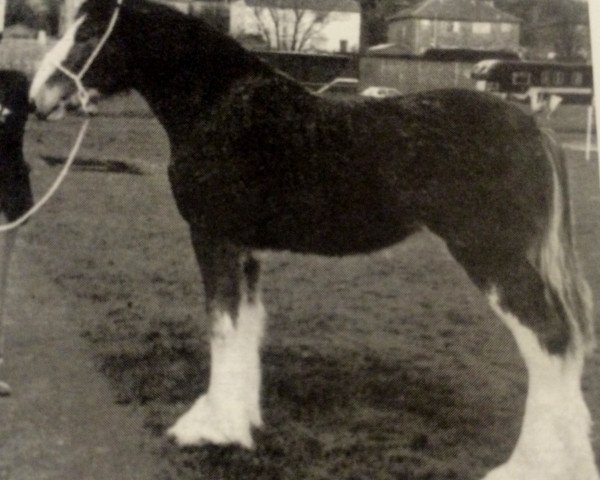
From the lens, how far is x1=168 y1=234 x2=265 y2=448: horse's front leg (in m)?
0.88

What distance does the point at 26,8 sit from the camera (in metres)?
0.95

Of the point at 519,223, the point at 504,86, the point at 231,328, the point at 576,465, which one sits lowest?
the point at 576,465

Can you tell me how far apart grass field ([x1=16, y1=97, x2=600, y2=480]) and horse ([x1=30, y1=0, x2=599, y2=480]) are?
2 centimetres

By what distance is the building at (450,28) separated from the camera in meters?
0.95

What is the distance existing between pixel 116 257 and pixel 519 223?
0.43 metres

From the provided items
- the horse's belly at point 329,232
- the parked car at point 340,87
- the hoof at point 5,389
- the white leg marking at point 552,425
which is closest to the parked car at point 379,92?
the parked car at point 340,87

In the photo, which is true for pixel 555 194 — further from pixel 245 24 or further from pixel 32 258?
pixel 32 258

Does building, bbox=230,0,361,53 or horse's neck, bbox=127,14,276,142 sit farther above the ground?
building, bbox=230,0,361,53

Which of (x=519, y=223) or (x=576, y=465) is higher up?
(x=519, y=223)

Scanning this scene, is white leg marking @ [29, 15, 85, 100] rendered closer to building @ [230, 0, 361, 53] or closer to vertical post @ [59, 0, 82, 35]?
vertical post @ [59, 0, 82, 35]

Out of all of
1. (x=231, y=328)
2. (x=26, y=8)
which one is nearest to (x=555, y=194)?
(x=231, y=328)

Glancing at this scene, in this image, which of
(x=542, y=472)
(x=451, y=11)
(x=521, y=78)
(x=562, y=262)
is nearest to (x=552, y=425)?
(x=542, y=472)

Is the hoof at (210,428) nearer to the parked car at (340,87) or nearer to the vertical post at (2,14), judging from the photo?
the parked car at (340,87)

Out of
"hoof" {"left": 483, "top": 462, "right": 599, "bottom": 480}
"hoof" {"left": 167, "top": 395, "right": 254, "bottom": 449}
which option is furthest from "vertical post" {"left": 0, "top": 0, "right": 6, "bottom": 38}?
"hoof" {"left": 483, "top": 462, "right": 599, "bottom": 480}
